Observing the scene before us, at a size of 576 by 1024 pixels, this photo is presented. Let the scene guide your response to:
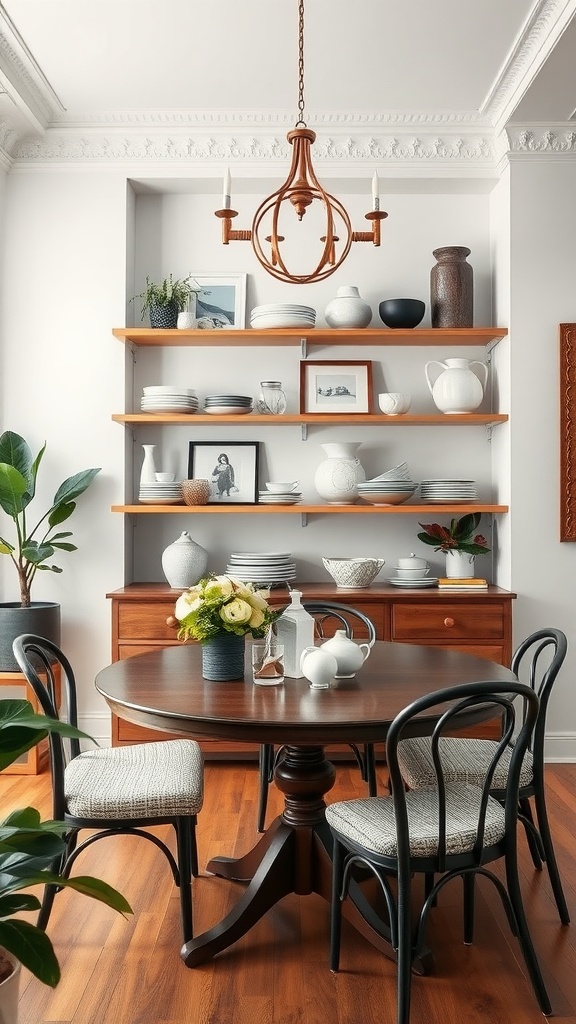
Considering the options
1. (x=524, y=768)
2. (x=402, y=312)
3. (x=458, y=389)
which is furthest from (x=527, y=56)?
(x=524, y=768)

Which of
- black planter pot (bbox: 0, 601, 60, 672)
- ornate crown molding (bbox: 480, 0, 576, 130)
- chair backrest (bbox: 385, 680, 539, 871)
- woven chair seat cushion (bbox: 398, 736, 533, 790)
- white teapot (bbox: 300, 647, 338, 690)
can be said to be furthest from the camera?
black planter pot (bbox: 0, 601, 60, 672)

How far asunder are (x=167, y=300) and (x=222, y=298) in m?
0.32

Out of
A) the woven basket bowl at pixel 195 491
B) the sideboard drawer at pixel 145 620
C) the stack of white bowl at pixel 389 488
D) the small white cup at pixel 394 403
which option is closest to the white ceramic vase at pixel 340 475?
the stack of white bowl at pixel 389 488

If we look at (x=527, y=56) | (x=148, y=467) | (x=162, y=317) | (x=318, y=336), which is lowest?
(x=148, y=467)

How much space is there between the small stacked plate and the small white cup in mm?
677

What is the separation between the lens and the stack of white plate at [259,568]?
4289 millimetres

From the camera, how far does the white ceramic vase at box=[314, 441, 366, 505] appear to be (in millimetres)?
4395

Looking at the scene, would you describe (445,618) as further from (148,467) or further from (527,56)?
(527,56)

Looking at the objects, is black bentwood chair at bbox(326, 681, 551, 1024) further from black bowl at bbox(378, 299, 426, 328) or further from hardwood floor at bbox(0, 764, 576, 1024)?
black bowl at bbox(378, 299, 426, 328)

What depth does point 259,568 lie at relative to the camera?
169 inches

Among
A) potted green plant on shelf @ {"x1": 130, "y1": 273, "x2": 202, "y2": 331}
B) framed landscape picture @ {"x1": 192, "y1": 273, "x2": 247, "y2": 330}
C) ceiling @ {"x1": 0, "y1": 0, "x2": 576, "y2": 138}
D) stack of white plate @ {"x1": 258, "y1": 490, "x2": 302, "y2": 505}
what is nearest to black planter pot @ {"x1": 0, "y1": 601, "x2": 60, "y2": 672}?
stack of white plate @ {"x1": 258, "y1": 490, "x2": 302, "y2": 505}

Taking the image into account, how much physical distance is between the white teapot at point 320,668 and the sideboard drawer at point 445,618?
5.42 ft

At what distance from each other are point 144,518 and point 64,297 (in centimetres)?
120

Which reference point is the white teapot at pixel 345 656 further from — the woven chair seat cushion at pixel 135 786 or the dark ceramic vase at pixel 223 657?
the woven chair seat cushion at pixel 135 786
